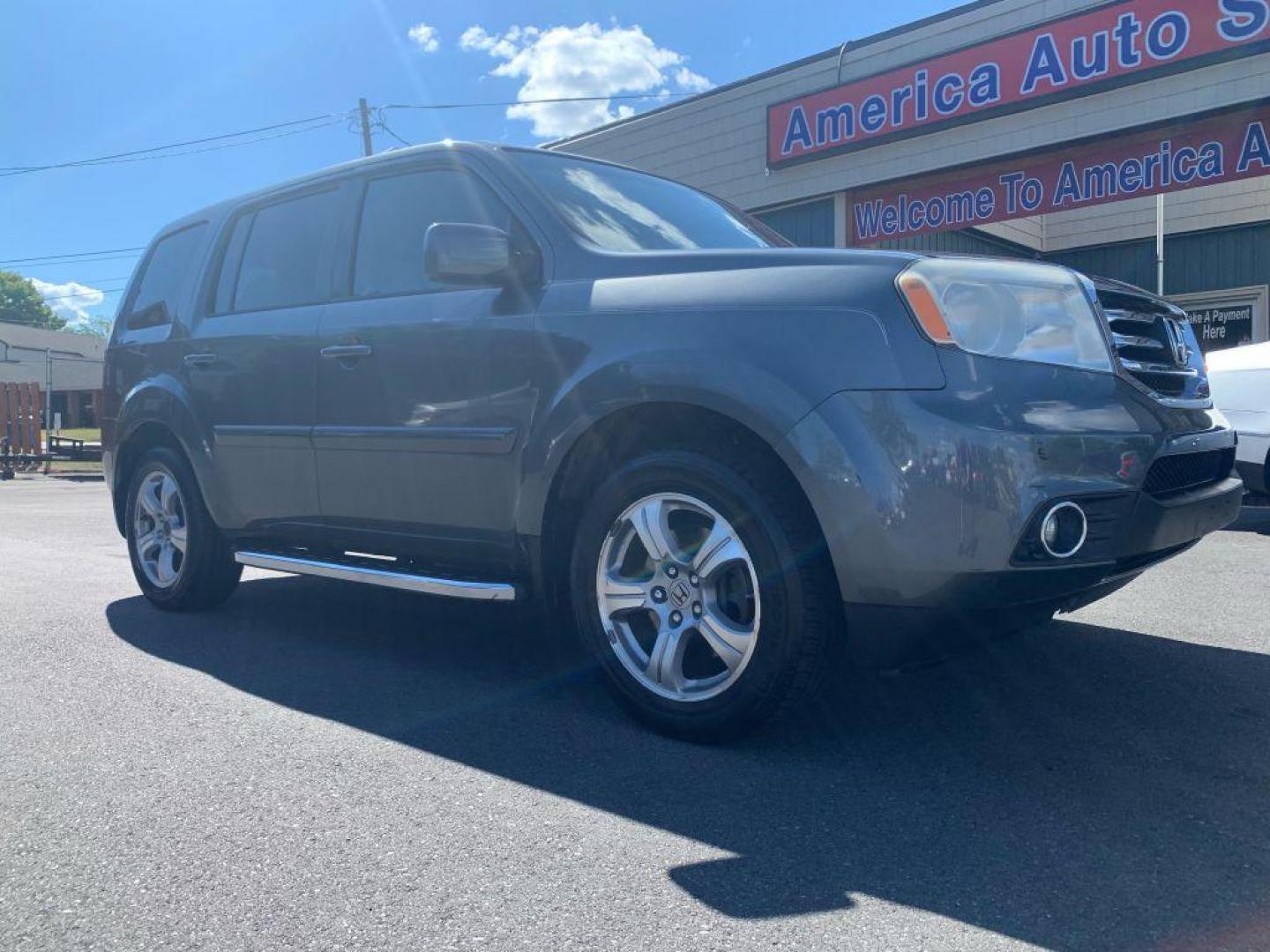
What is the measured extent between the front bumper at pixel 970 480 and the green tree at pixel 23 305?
423 feet

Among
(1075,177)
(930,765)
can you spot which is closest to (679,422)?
(930,765)

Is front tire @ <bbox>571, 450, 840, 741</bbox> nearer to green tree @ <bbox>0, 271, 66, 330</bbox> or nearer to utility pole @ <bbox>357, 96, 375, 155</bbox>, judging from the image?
utility pole @ <bbox>357, 96, 375, 155</bbox>

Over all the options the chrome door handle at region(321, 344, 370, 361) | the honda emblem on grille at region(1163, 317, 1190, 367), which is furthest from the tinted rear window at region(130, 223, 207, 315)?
the honda emblem on grille at region(1163, 317, 1190, 367)

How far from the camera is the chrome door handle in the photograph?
410cm

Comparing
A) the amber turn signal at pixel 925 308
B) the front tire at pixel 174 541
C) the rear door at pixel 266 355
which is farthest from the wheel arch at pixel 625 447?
the front tire at pixel 174 541

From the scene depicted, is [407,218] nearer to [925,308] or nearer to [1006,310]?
[925,308]

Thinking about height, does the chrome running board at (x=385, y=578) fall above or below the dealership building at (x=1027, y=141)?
below

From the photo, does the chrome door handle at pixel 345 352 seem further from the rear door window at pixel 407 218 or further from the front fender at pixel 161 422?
the front fender at pixel 161 422

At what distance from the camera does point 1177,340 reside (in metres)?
3.57

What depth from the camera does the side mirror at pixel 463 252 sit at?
139 inches

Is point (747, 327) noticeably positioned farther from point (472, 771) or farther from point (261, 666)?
point (261, 666)

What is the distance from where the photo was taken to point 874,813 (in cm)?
269

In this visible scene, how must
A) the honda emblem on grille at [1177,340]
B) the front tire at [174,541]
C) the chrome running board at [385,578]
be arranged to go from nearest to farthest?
the honda emblem on grille at [1177,340] → the chrome running board at [385,578] → the front tire at [174,541]

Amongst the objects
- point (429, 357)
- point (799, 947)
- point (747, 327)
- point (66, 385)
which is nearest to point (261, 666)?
point (429, 357)
